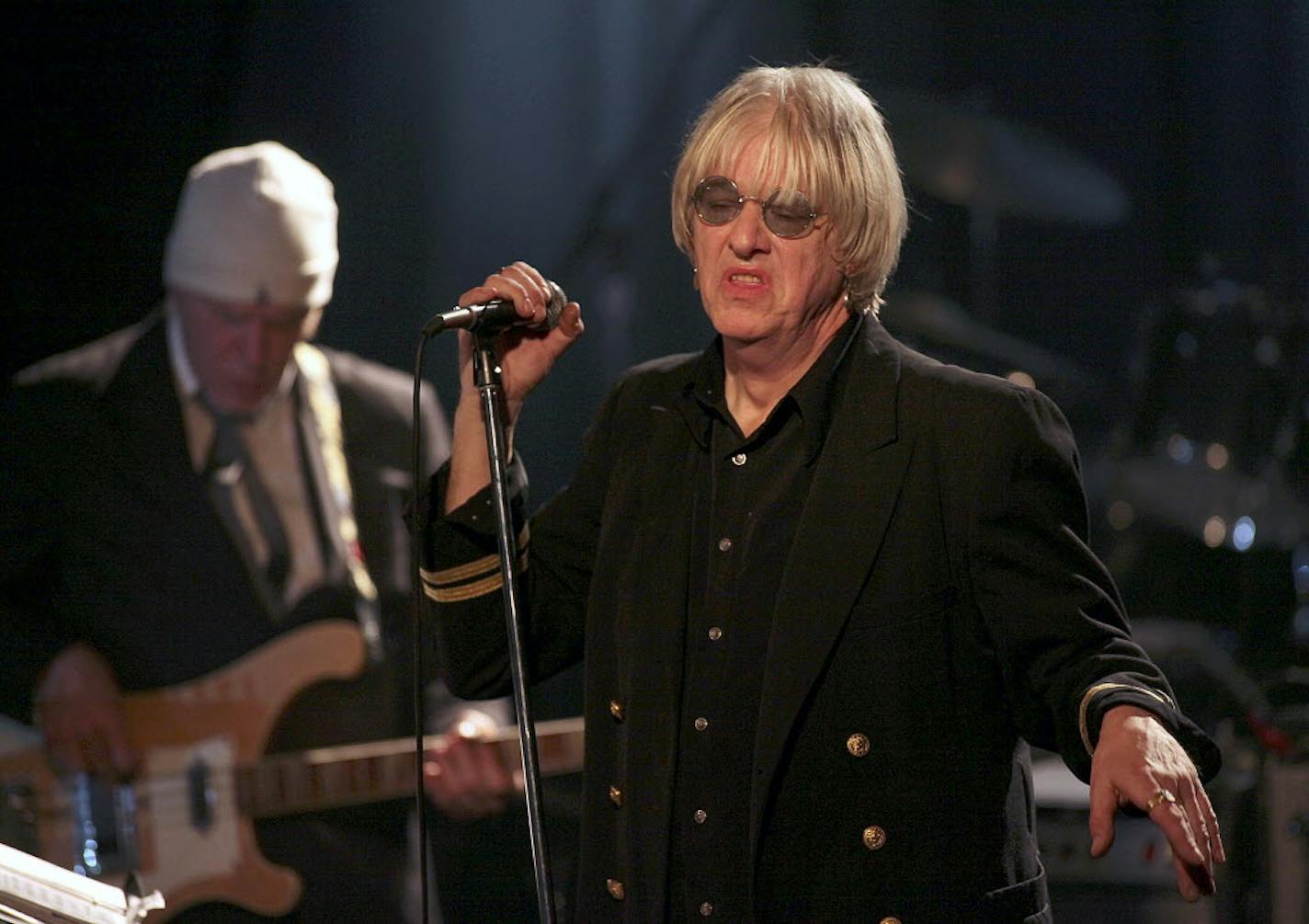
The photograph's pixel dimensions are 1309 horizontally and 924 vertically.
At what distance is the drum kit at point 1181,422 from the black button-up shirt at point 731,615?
2.34m

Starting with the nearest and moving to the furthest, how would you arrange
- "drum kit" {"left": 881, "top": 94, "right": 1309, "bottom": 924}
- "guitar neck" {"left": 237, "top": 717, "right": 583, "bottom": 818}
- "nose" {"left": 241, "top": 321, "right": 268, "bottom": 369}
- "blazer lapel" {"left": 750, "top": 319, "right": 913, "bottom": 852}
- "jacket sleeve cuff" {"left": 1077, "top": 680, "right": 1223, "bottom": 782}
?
"jacket sleeve cuff" {"left": 1077, "top": 680, "right": 1223, "bottom": 782}
"blazer lapel" {"left": 750, "top": 319, "right": 913, "bottom": 852}
"guitar neck" {"left": 237, "top": 717, "right": 583, "bottom": 818}
"nose" {"left": 241, "top": 321, "right": 268, "bottom": 369}
"drum kit" {"left": 881, "top": 94, "right": 1309, "bottom": 924}

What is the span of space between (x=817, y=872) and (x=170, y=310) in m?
2.51

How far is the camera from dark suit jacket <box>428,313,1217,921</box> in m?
1.84

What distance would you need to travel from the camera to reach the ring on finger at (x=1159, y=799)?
1.54 m

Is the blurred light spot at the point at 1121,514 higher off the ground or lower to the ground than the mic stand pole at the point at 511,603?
lower

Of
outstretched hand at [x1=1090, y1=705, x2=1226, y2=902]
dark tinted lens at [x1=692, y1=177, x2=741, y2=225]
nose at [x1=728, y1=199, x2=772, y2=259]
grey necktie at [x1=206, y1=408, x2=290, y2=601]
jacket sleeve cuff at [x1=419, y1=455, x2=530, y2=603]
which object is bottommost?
grey necktie at [x1=206, y1=408, x2=290, y2=601]

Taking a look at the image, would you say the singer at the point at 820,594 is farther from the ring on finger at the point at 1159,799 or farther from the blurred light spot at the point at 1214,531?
the blurred light spot at the point at 1214,531

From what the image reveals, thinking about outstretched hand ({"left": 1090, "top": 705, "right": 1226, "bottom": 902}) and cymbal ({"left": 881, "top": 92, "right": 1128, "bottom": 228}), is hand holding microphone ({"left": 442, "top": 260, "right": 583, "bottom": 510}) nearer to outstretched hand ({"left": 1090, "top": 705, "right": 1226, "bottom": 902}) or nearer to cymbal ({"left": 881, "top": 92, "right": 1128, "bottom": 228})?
outstretched hand ({"left": 1090, "top": 705, "right": 1226, "bottom": 902})

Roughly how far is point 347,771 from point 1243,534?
2.53 m

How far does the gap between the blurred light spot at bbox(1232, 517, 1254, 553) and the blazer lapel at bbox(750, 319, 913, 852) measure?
2.55 m

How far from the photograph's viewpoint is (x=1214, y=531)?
13.9 ft

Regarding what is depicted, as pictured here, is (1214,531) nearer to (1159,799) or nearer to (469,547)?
(469,547)

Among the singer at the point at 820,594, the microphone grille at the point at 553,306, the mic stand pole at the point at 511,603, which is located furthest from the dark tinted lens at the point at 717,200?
the mic stand pole at the point at 511,603

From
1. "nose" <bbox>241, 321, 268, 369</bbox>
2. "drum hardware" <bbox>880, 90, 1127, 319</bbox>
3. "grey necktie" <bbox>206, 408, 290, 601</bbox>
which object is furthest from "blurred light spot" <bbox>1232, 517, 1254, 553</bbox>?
"nose" <bbox>241, 321, 268, 369</bbox>
